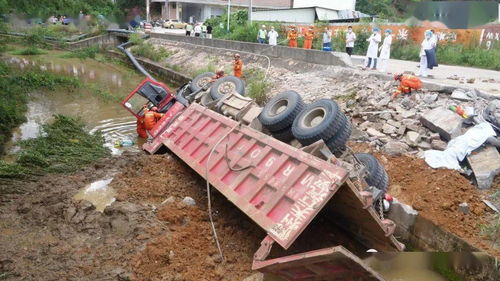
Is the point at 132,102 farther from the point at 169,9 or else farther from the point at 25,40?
the point at 169,9

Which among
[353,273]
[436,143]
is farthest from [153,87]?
[353,273]

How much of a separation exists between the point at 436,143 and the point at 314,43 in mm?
13380

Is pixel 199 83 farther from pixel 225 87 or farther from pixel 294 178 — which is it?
pixel 294 178

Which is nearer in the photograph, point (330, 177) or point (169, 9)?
point (330, 177)

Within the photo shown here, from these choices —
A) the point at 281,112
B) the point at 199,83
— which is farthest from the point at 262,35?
the point at 281,112

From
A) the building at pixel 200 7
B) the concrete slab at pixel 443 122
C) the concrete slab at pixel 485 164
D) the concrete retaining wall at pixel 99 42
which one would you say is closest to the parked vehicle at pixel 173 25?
the building at pixel 200 7

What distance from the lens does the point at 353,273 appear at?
13.5 ft

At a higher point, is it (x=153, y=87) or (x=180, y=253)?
(x=153, y=87)

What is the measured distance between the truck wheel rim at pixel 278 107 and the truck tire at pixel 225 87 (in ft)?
6.89

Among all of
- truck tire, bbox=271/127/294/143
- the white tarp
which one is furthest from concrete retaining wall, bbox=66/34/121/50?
the white tarp

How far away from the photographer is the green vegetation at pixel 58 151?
7711mm

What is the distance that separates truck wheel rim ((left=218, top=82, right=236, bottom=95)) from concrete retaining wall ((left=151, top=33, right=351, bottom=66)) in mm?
5143

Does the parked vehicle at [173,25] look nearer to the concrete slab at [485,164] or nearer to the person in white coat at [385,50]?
the person in white coat at [385,50]

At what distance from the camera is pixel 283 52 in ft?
53.7
